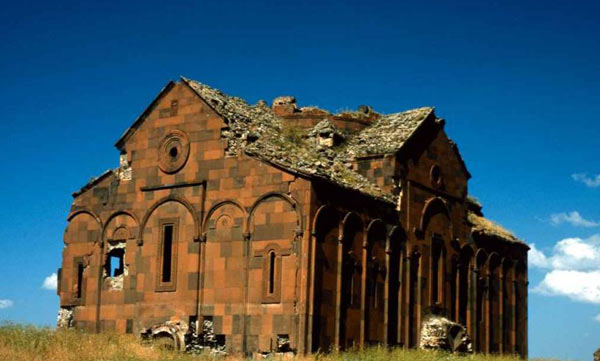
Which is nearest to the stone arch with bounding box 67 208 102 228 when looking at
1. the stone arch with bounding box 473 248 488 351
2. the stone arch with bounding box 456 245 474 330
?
the stone arch with bounding box 456 245 474 330

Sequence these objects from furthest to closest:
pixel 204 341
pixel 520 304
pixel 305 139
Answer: pixel 520 304
pixel 305 139
pixel 204 341

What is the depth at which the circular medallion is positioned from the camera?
29.7 m

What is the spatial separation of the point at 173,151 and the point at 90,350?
727 centimetres

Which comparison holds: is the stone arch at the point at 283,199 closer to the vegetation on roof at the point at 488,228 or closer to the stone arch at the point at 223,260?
the stone arch at the point at 223,260

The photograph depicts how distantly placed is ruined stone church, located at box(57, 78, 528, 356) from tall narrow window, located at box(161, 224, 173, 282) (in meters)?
0.04

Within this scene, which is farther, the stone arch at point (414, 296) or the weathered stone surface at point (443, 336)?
the weathered stone surface at point (443, 336)

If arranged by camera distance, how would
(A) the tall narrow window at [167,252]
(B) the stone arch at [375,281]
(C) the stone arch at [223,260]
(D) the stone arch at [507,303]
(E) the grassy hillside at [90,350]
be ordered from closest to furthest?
(E) the grassy hillside at [90,350], (C) the stone arch at [223,260], (B) the stone arch at [375,281], (A) the tall narrow window at [167,252], (D) the stone arch at [507,303]

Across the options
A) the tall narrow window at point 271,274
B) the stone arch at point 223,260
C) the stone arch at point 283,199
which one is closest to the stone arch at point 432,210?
the stone arch at point 283,199

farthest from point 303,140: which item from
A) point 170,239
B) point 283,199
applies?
point 170,239

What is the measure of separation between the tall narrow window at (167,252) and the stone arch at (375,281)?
5.76 meters

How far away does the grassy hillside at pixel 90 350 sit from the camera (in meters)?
24.3

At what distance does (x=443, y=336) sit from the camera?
3095 centimetres

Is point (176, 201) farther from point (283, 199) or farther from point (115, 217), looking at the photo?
point (283, 199)

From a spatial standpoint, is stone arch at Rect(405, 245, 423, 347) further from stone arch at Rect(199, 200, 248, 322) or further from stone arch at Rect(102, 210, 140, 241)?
stone arch at Rect(102, 210, 140, 241)
